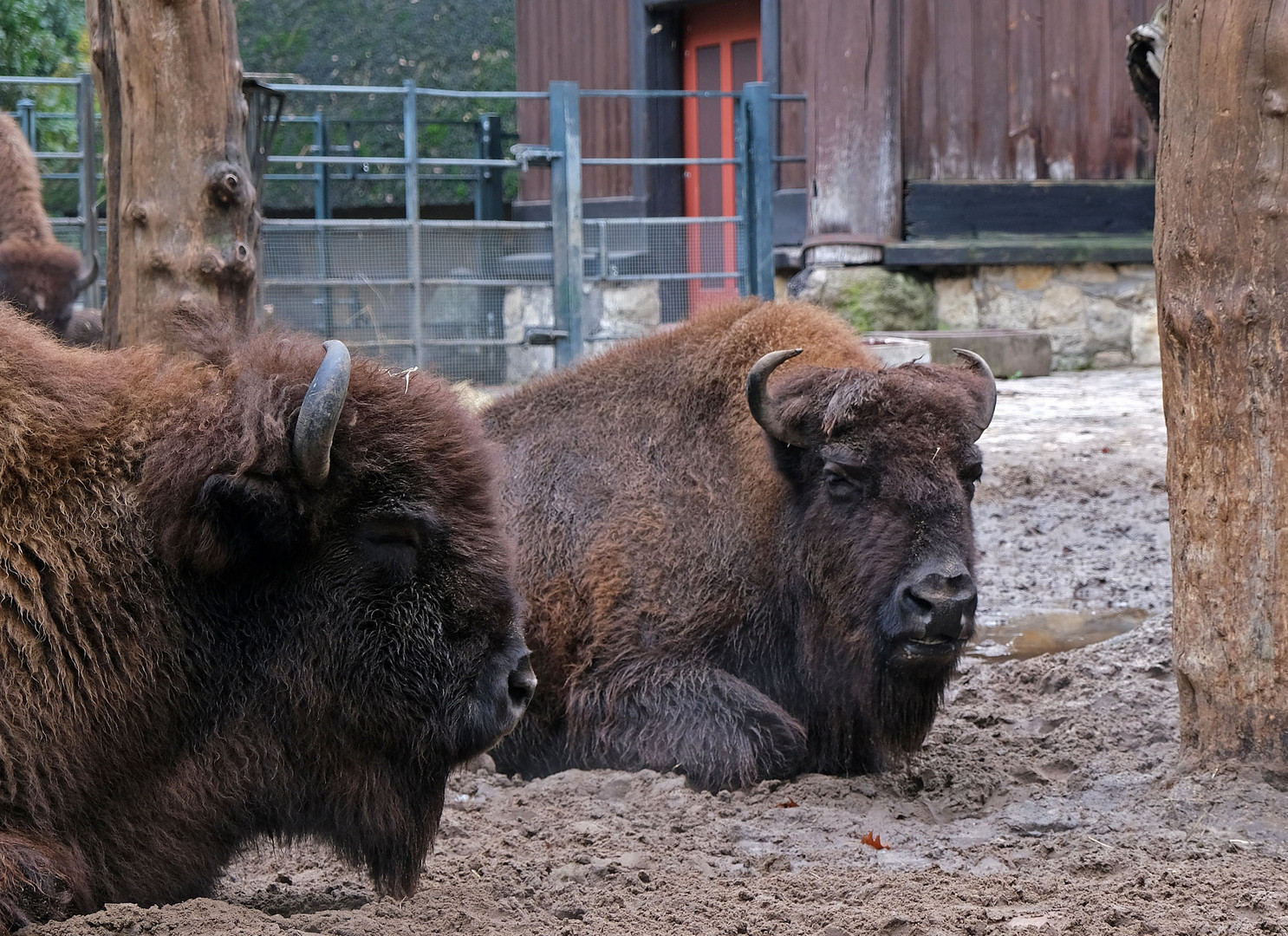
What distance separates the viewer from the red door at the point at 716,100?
14570 millimetres

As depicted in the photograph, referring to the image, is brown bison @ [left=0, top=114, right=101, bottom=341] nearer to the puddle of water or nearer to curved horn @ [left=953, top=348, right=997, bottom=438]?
the puddle of water

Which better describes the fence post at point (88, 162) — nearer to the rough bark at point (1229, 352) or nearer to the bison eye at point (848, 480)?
the bison eye at point (848, 480)

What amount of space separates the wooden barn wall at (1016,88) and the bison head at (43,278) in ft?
24.6

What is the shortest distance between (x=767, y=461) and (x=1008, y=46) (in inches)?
365

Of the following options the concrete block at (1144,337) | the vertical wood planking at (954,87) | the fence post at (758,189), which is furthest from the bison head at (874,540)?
the concrete block at (1144,337)

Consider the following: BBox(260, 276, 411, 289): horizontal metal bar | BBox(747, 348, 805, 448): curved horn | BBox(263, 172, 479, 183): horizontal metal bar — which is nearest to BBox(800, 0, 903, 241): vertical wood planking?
BBox(263, 172, 479, 183): horizontal metal bar

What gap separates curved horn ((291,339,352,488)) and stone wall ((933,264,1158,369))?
11.1 metres

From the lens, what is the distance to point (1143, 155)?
43.6ft

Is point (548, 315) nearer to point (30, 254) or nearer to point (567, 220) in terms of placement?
point (567, 220)

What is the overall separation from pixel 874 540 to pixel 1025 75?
9.69 metres

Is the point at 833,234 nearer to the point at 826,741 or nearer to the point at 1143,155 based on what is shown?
the point at 1143,155

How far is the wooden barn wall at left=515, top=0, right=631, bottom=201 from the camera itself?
15.9 metres

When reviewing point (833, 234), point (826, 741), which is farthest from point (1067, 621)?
point (833, 234)

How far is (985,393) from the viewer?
16.5 feet
